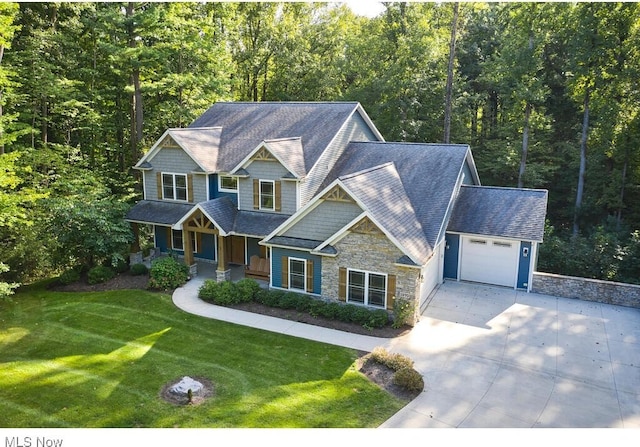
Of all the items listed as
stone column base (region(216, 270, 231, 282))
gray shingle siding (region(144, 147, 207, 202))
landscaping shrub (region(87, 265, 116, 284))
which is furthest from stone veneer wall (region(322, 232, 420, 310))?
landscaping shrub (region(87, 265, 116, 284))

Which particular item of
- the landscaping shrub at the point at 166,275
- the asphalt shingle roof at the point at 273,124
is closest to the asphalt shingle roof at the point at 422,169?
the asphalt shingle roof at the point at 273,124

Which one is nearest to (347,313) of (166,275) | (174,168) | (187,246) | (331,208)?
(331,208)

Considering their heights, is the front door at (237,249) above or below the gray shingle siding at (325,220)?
below

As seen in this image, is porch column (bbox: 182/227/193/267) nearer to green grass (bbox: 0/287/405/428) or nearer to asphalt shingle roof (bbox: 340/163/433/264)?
green grass (bbox: 0/287/405/428)

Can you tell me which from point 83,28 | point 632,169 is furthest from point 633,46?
point 83,28

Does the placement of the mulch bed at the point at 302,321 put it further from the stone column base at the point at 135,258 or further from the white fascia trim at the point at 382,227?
the white fascia trim at the point at 382,227

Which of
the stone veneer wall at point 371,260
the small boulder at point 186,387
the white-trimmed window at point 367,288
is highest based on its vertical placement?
the stone veneer wall at point 371,260

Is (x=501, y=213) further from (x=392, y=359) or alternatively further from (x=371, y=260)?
(x=392, y=359)
